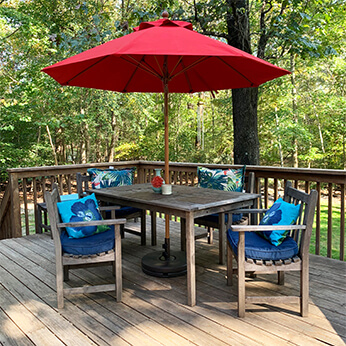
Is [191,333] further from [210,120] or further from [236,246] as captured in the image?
[210,120]

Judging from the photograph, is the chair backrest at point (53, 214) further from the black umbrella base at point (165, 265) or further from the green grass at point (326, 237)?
the green grass at point (326, 237)

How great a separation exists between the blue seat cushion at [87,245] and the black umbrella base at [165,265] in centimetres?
66

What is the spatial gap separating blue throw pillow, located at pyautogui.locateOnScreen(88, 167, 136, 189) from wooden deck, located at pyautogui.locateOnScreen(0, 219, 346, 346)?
4.13 ft

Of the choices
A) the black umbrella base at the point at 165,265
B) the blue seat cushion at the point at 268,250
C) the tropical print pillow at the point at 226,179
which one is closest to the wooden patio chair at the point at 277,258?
the blue seat cushion at the point at 268,250

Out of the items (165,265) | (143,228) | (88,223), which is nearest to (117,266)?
(88,223)

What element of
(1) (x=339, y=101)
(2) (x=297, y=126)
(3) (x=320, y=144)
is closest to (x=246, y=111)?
(2) (x=297, y=126)

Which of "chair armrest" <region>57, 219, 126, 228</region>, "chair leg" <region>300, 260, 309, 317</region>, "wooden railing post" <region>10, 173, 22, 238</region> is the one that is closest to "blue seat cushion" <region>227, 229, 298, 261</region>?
"chair leg" <region>300, 260, 309, 317</region>

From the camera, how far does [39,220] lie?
15.7 feet

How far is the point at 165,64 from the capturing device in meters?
3.10

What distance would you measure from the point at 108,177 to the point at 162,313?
2294mm

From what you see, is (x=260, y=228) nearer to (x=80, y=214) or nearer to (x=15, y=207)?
(x=80, y=214)

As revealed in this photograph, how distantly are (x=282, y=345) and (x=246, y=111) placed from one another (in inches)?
149

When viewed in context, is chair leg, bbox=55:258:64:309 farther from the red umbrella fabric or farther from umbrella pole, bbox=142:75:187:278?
the red umbrella fabric

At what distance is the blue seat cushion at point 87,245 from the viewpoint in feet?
8.50
